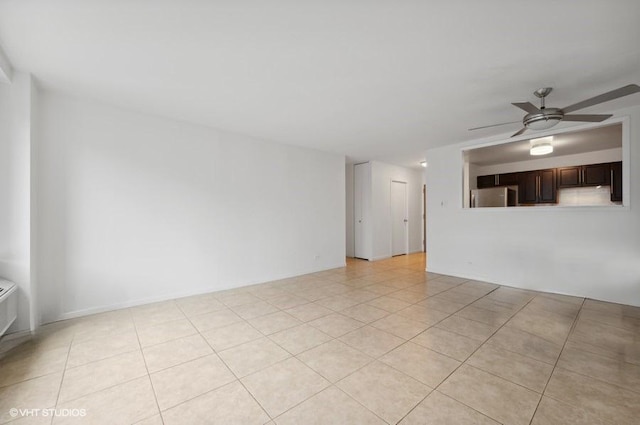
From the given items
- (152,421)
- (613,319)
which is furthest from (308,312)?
(613,319)

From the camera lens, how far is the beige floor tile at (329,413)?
1.56m

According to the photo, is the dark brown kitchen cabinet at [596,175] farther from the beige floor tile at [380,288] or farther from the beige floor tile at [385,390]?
the beige floor tile at [385,390]

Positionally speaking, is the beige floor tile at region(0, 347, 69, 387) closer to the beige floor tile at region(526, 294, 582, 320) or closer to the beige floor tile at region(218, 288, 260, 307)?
the beige floor tile at region(218, 288, 260, 307)

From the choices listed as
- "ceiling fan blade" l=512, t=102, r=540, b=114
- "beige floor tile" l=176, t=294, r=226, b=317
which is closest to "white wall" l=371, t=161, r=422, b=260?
"ceiling fan blade" l=512, t=102, r=540, b=114

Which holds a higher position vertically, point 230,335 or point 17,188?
point 17,188

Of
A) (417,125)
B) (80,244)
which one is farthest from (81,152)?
(417,125)

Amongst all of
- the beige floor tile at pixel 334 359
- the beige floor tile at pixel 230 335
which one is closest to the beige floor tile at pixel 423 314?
the beige floor tile at pixel 334 359

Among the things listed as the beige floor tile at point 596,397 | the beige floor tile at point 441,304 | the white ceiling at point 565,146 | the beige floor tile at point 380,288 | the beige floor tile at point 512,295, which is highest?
the white ceiling at point 565,146

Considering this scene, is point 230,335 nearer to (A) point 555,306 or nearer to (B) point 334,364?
(B) point 334,364

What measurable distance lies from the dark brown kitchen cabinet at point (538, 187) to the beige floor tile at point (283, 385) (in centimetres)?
632

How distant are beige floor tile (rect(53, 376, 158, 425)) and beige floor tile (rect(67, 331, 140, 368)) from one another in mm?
600

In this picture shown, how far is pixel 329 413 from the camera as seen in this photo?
1625 millimetres

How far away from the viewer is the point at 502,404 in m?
1.70

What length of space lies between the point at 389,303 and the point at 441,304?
2.33 ft
